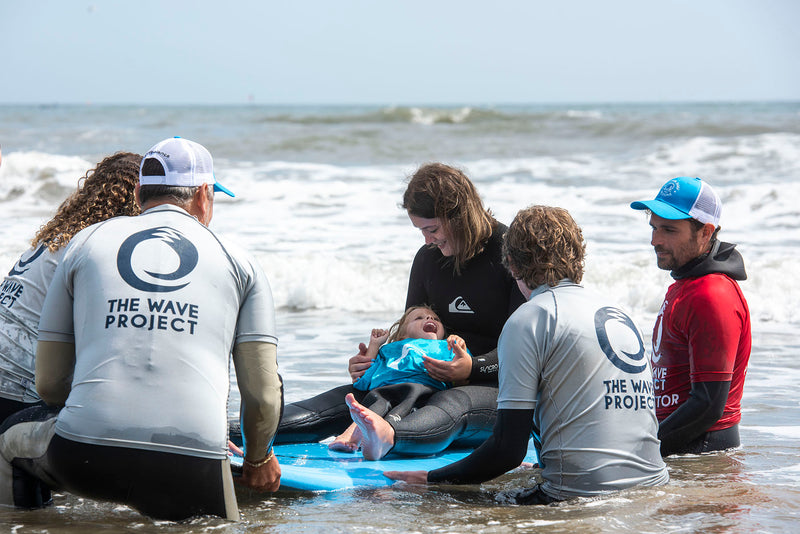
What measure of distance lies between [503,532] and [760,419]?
2.83 metres

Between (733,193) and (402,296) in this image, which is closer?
(402,296)

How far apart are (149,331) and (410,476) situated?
57.8 inches

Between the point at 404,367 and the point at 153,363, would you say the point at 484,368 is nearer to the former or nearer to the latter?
the point at 404,367

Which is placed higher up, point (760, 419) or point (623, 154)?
point (623, 154)

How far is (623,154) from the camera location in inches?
883

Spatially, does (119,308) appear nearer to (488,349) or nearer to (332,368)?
(488,349)

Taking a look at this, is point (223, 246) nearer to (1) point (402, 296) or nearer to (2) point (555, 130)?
(1) point (402, 296)

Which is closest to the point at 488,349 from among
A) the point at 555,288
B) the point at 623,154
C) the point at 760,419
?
the point at 555,288

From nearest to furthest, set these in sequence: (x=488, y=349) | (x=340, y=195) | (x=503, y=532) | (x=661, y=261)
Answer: (x=503, y=532) → (x=661, y=261) → (x=488, y=349) → (x=340, y=195)

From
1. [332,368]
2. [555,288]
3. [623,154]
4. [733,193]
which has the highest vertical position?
[623,154]

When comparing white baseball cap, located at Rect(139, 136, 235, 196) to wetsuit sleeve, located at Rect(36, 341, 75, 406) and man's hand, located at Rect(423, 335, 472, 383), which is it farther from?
man's hand, located at Rect(423, 335, 472, 383)

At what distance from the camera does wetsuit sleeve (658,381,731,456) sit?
12.6 ft

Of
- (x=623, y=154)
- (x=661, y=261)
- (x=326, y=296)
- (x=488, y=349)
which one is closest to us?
(x=661, y=261)

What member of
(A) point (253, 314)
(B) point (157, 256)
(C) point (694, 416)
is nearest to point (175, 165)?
(B) point (157, 256)
